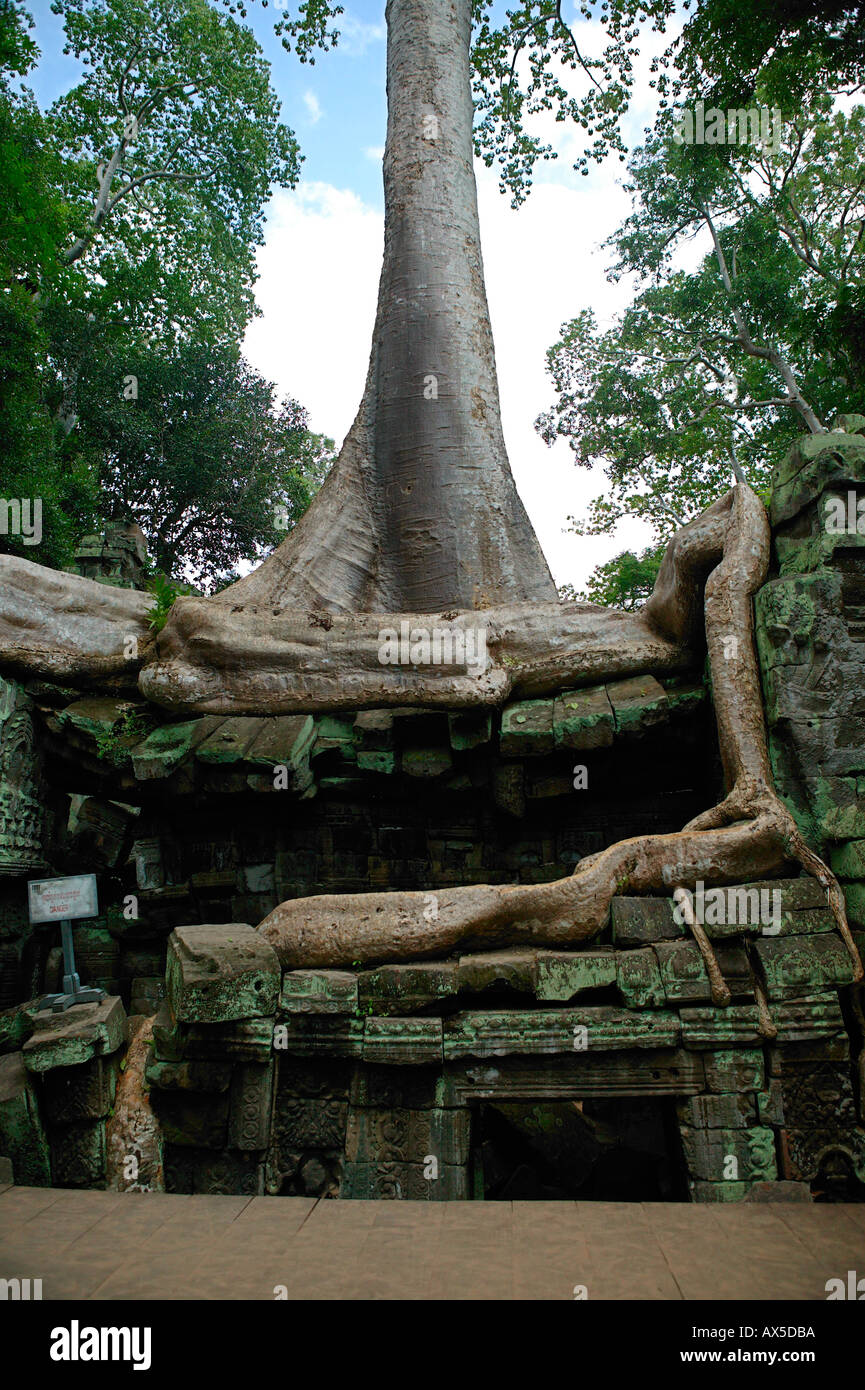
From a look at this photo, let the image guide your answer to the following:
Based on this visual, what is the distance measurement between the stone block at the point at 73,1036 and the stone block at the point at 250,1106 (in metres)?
0.55

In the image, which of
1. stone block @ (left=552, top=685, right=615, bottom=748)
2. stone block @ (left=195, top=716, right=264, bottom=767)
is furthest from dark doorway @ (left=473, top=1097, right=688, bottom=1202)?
stone block @ (left=195, top=716, right=264, bottom=767)

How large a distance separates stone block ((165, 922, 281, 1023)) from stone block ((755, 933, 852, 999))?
198 cm

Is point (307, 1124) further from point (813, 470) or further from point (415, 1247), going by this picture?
point (813, 470)

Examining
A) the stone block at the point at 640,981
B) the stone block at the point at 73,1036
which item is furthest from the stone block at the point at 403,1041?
the stone block at the point at 73,1036

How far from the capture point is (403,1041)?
11.2 feet

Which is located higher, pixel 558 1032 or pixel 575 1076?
pixel 558 1032

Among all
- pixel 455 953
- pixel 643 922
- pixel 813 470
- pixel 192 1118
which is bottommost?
pixel 192 1118

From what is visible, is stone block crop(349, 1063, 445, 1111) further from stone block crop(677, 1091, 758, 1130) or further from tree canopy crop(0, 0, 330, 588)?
tree canopy crop(0, 0, 330, 588)

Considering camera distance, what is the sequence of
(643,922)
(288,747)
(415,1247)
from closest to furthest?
1. (415,1247)
2. (643,922)
3. (288,747)

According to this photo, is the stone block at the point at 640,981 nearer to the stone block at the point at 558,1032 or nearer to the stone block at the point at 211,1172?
the stone block at the point at 558,1032

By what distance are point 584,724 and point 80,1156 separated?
318 cm

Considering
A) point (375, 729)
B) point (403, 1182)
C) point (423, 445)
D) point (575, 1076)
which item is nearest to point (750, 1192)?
point (575, 1076)
